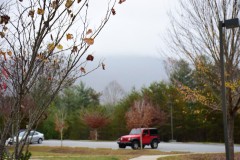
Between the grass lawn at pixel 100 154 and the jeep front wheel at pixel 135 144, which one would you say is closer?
the grass lawn at pixel 100 154

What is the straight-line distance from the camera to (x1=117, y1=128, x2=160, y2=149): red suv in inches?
1168

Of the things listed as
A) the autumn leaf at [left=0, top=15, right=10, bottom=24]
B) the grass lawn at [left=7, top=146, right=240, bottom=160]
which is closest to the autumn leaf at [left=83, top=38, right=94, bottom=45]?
the autumn leaf at [left=0, top=15, right=10, bottom=24]

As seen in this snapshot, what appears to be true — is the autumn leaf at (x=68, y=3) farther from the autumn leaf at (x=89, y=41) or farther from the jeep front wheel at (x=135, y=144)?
the jeep front wheel at (x=135, y=144)

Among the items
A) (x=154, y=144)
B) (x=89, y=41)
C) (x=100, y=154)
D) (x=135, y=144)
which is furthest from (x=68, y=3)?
(x=154, y=144)

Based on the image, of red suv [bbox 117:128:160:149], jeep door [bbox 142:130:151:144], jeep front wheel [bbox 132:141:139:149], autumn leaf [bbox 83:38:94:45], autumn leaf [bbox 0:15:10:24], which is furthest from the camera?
jeep door [bbox 142:130:151:144]

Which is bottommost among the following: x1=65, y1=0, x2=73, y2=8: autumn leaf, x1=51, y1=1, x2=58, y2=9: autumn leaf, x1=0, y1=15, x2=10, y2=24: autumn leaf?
x1=0, y1=15, x2=10, y2=24: autumn leaf

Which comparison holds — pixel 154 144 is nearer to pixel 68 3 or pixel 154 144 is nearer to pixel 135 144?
pixel 135 144

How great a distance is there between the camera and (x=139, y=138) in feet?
97.9

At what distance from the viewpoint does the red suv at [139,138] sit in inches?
1168

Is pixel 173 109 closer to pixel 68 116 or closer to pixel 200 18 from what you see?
pixel 68 116

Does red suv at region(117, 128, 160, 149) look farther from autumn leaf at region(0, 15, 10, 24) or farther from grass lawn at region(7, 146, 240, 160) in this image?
autumn leaf at region(0, 15, 10, 24)

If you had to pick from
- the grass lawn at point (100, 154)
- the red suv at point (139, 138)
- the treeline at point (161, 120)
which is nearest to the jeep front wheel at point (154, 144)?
the red suv at point (139, 138)

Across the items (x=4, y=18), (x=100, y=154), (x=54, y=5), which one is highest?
(x=54, y=5)

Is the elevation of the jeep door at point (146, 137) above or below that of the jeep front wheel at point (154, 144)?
above
